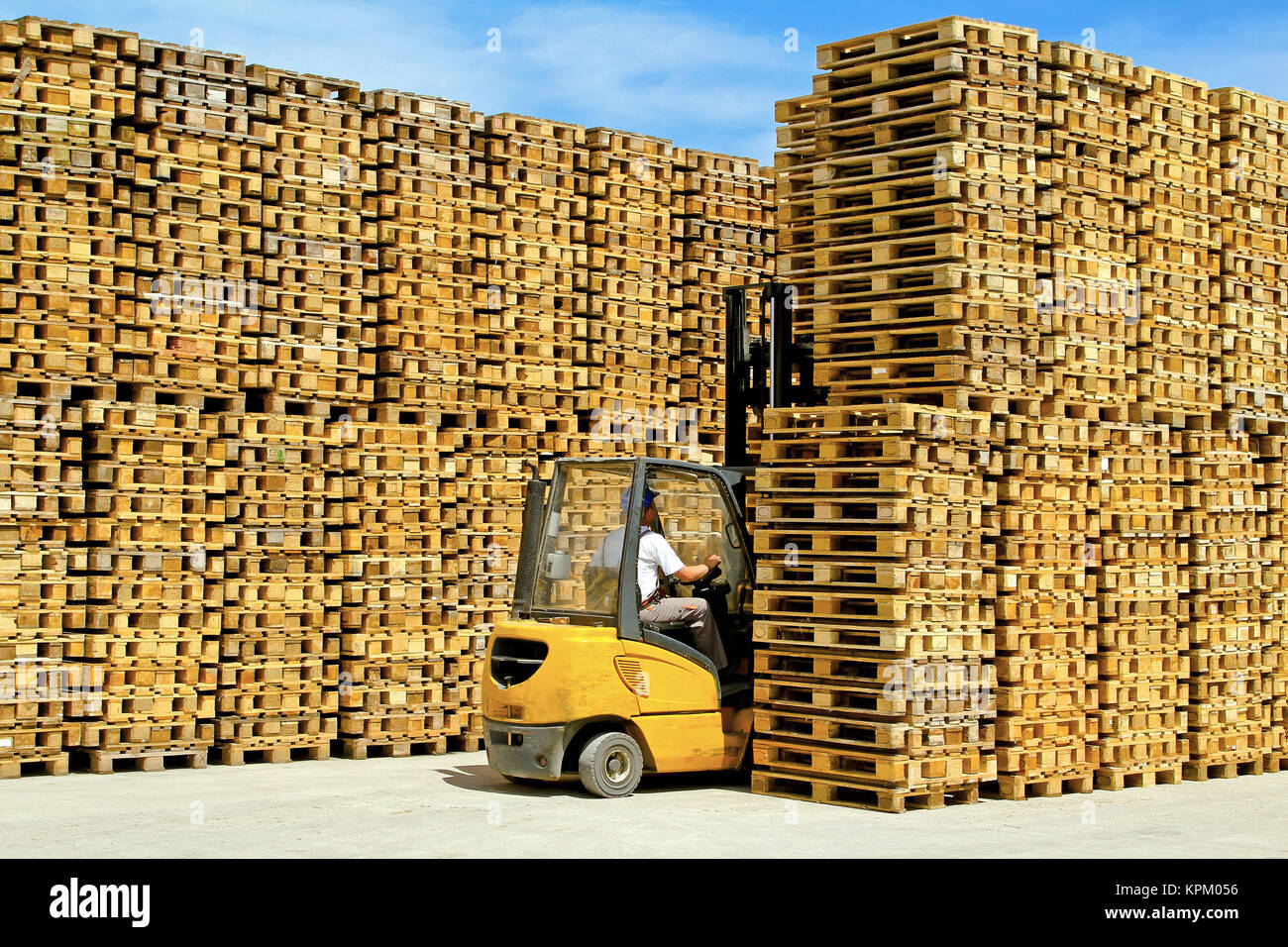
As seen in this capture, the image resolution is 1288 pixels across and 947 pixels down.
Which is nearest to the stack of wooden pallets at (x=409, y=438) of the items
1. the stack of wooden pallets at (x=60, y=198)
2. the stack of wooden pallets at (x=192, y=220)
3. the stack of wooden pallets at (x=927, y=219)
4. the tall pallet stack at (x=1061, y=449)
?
the stack of wooden pallets at (x=192, y=220)

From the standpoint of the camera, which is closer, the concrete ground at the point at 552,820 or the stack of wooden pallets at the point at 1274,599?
the concrete ground at the point at 552,820

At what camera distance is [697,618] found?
11453 mm

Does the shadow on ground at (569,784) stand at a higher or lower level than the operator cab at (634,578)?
lower

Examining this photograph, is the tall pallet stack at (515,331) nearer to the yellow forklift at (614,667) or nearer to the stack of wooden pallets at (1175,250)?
the yellow forklift at (614,667)

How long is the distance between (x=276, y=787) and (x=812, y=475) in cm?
483

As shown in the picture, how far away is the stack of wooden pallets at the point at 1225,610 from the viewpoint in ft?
43.4

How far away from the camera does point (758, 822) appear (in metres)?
10.1

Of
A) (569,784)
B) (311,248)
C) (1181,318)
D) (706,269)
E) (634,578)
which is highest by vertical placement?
(706,269)

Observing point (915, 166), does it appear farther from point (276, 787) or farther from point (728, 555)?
point (276, 787)

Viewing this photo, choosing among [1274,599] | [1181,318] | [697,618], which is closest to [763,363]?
[697,618]

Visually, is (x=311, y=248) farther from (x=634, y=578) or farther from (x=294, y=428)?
(x=634, y=578)

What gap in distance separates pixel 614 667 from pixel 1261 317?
729cm

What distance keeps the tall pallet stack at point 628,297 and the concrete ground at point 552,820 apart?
15.4 feet

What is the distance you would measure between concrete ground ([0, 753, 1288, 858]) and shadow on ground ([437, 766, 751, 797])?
0.03m
